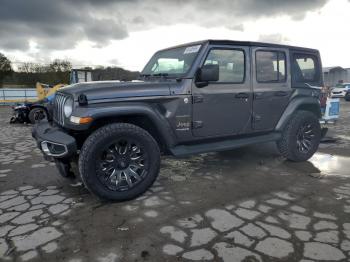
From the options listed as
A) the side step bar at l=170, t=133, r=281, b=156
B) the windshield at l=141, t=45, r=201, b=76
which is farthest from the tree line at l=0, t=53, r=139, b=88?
the side step bar at l=170, t=133, r=281, b=156

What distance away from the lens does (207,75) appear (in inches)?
147

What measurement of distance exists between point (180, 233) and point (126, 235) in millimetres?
519

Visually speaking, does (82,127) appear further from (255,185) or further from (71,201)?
(255,185)

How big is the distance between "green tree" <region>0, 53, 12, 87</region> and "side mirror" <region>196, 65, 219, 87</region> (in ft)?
105

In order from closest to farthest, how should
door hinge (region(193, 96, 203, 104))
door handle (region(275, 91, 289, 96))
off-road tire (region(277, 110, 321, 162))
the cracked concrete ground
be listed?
the cracked concrete ground, door hinge (region(193, 96, 203, 104)), door handle (region(275, 91, 289, 96)), off-road tire (region(277, 110, 321, 162))

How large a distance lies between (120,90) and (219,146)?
1.69 meters

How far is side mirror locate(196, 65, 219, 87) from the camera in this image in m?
3.72

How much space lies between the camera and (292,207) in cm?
333

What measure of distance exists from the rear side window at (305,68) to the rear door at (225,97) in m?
1.22

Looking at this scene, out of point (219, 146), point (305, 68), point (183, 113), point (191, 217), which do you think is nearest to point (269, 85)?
point (305, 68)

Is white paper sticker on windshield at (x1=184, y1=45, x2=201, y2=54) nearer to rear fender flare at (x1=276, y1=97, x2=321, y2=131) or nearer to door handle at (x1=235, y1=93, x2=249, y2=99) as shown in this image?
door handle at (x1=235, y1=93, x2=249, y2=99)

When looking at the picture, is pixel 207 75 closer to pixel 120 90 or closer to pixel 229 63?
pixel 229 63

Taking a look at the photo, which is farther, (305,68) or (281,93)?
(305,68)

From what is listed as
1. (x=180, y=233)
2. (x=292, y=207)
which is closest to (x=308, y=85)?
(x=292, y=207)
